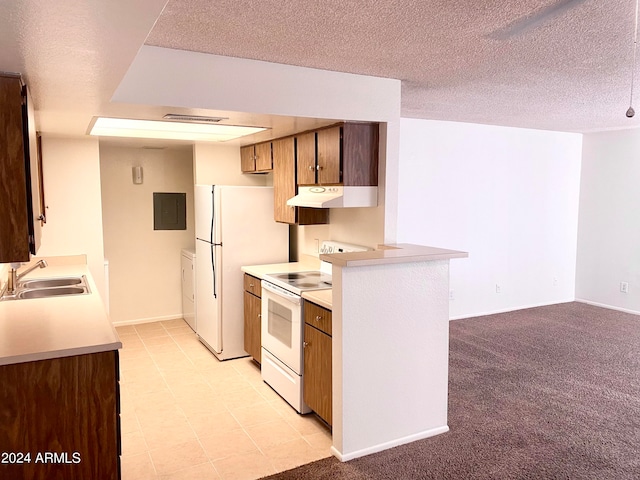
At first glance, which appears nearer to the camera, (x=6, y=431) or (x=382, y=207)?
(x=6, y=431)

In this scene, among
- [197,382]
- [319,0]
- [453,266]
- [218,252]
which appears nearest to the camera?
[319,0]

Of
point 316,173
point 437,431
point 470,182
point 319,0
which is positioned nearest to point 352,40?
point 319,0

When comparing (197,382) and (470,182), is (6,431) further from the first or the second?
(470,182)

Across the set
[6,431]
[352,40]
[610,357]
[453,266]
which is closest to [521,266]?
[453,266]

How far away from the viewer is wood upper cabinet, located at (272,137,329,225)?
4.16m

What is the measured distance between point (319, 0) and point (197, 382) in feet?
10.4

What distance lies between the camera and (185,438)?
324 cm

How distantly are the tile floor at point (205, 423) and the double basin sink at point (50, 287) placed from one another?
0.93m

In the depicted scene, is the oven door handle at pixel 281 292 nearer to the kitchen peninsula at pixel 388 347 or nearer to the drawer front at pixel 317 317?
the drawer front at pixel 317 317

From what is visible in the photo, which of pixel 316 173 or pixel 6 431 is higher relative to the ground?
pixel 316 173

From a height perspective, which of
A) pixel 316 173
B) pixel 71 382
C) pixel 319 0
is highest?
pixel 319 0

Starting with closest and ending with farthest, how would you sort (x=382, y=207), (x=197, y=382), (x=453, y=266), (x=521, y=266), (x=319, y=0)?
(x=319, y=0) < (x=382, y=207) < (x=197, y=382) < (x=453, y=266) < (x=521, y=266)

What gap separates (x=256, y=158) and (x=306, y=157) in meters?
1.09

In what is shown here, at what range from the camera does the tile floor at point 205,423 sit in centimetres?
292
